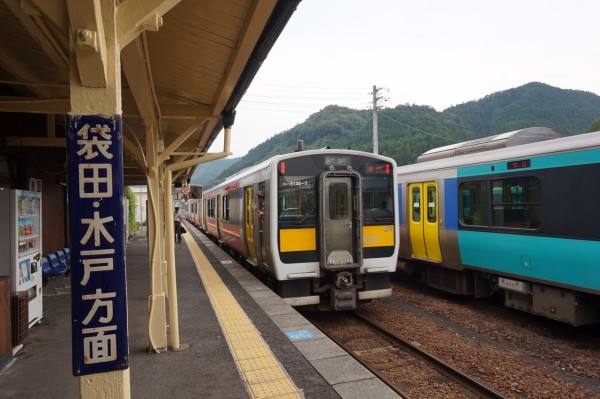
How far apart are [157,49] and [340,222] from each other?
4.13 metres

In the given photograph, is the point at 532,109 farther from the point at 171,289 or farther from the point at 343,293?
the point at 171,289

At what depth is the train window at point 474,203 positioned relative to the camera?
7.50 meters

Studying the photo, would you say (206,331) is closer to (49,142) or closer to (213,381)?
(213,381)

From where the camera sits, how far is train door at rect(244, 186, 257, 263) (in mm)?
8968

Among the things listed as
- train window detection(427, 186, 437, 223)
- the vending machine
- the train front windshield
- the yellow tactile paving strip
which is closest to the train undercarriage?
train window detection(427, 186, 437, 223)

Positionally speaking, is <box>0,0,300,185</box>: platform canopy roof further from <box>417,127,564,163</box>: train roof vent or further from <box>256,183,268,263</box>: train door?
<box>417,127,564,163</box>: train roof vent

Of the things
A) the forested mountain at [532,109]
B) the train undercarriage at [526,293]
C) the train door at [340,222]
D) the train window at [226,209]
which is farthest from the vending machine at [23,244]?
the forested mountain at [532,109]

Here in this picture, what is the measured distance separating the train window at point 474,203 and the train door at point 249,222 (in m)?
4.10

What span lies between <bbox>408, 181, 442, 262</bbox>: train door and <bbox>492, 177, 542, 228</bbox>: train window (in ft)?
5.04

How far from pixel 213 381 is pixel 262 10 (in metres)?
3.20

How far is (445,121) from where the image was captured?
42281mm

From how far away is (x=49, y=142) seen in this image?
254 inches

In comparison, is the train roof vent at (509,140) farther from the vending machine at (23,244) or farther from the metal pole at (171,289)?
the vending machine at (23,244)

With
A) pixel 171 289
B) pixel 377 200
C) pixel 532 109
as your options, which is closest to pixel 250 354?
pixel 171 289
